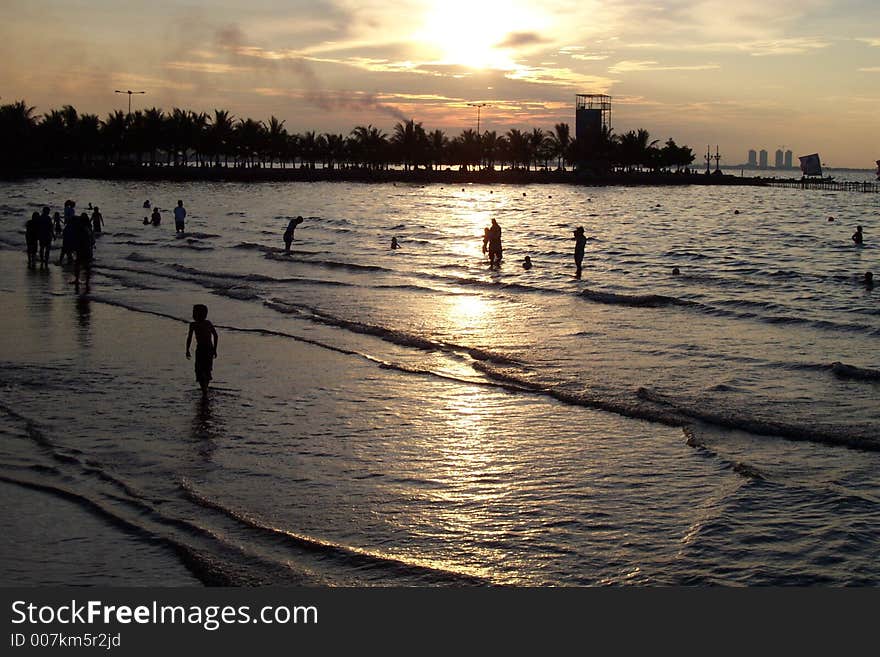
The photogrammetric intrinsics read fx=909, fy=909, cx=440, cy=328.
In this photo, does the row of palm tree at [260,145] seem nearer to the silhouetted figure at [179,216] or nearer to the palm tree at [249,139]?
the palm tree at [249,139]

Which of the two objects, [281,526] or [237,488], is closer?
[281,526]

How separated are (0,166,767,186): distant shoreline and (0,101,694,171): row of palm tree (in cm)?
305

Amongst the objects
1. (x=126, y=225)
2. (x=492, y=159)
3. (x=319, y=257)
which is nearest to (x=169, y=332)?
(x=319, y=257)

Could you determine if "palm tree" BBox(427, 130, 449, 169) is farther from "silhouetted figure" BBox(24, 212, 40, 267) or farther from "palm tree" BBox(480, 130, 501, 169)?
"silhouetted figure" BBox(24, 212, 40, 267)

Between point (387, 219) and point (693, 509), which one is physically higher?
point (387, 219)

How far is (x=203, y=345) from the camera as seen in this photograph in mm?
13133

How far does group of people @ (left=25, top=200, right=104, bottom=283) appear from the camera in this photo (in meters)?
23.9

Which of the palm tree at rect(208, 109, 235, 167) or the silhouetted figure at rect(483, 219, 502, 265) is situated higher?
the palm tree at rect(208, 109, 235, 167)

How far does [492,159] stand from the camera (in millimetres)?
191375

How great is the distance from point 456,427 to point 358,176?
153684 millimetres

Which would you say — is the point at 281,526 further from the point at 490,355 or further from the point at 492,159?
the point at 492,159

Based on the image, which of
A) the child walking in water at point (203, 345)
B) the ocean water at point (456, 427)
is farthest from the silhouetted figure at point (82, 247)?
the child walking in water at point (203, 345)

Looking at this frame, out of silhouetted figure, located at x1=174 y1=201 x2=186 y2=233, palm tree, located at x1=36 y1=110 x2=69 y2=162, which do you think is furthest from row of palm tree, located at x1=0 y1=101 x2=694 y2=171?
silhouetted figure, located at x1=174 y1=201 x2=186 y2=233

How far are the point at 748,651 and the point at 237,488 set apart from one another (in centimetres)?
545
